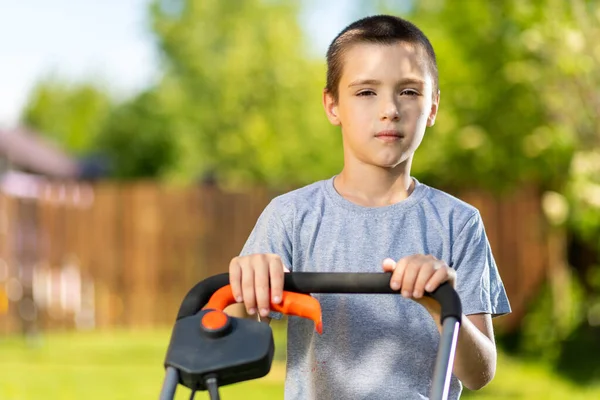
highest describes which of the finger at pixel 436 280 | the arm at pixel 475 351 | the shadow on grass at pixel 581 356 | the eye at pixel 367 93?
the eye at pixel 367 93

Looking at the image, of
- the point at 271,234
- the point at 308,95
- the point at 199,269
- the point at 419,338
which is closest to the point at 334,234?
the point at 271,234

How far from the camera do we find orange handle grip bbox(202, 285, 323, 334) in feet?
6.81

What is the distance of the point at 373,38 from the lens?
2475mm

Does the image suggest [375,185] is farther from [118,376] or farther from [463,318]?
[118,376]

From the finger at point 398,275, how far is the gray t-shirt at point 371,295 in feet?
1.35

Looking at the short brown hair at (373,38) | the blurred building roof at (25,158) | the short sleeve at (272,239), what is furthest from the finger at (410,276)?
the blurred building roof at (25,158)

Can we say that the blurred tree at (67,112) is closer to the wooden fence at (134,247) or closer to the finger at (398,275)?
the wooden fence at (134,247)

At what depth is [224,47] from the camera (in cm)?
4178

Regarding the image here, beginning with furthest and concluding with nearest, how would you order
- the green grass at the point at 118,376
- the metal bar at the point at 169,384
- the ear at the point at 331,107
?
1. the green grass at the point at 118,376
2. the ear at the point at 331,107
3. the metal bar at the point at 169,384

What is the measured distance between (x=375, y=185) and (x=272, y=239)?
0.27m

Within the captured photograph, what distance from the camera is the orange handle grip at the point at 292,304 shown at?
207 centimetres

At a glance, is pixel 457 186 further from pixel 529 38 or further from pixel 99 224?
pixel 529 38

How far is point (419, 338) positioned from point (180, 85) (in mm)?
38496

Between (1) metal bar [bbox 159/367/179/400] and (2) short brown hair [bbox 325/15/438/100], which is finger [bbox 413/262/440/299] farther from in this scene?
(2) short brown hair [bbox 325/15/438/100]
